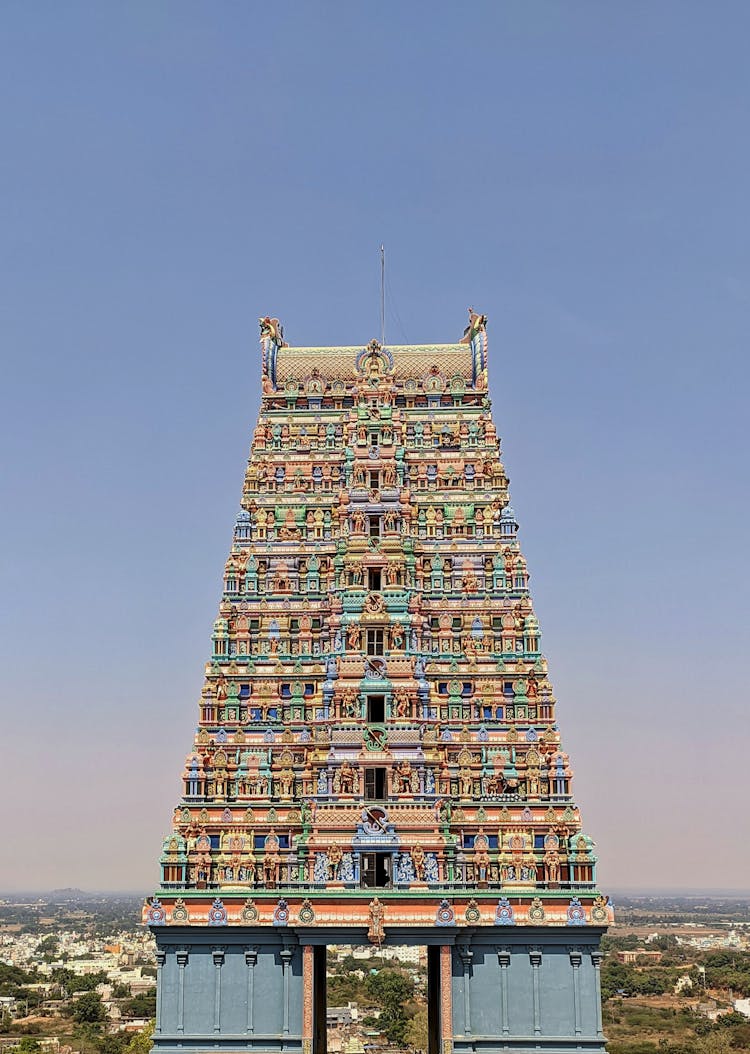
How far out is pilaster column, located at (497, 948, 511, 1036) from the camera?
31203 mm

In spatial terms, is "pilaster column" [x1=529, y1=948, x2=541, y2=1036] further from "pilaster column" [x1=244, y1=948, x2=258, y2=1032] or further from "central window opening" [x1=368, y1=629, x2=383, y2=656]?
"central window opening" [x1=368, y1=629, x2=383, y2=656]

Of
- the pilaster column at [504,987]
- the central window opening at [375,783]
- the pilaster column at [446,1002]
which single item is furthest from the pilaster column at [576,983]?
the central window opening at [375,783]

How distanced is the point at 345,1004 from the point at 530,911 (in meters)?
64.7

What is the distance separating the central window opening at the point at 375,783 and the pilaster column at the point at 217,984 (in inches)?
221

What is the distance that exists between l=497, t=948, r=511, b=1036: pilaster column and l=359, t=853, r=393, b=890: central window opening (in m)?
3.46

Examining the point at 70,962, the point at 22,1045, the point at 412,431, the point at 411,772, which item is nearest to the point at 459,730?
the point at 411,772

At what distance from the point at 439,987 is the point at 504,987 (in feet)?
5.54

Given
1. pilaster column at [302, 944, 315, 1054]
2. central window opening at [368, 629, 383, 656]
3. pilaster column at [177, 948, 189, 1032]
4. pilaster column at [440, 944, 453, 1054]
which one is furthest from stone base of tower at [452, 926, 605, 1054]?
central window opening at [368, 629, 383, 656]

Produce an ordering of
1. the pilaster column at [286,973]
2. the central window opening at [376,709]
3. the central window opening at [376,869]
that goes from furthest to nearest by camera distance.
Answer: the central window opening at [376,709] → the central window opening at [376,869] → the pilaster column at [286,973]

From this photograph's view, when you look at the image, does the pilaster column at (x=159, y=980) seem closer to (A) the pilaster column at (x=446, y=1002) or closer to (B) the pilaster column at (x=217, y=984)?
(B) the pilaster column at (x=217, y=984)

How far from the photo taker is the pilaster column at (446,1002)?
30.8 meters

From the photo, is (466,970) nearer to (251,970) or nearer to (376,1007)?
(251,970)

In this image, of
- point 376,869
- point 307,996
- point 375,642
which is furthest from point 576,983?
point 375,642

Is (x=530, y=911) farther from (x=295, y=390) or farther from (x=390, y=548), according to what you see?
(x=295, y=390)
